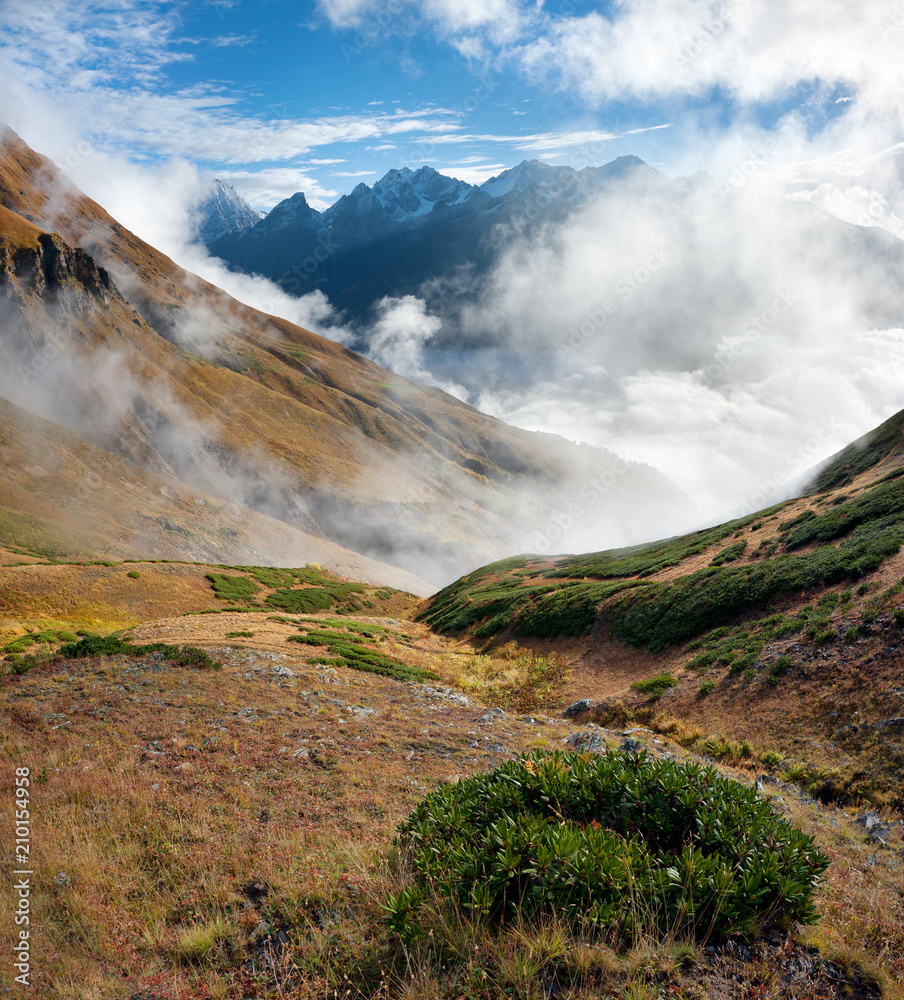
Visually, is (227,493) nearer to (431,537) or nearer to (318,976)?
(431,537)

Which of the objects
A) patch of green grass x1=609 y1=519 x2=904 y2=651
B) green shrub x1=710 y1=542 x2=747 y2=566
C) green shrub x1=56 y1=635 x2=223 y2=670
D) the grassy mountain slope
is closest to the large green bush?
the grassy mountain slope

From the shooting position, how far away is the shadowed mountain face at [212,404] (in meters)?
85.0

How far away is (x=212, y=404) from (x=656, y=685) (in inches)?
4566

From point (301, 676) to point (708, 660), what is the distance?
1586 centimetres

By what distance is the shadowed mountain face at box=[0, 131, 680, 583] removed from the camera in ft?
279

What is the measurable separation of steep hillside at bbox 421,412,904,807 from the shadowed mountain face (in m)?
67.8

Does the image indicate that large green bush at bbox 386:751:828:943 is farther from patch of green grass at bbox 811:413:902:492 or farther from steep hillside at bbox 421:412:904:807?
patch of green grass at bbox 811:413:902:492

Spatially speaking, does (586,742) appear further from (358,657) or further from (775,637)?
(358,657)

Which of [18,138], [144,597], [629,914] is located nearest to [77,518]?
[144,597]

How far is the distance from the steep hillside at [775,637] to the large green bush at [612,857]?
25.4ft

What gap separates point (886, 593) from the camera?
15711 mm

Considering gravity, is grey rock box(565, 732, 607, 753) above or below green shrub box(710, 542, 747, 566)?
below

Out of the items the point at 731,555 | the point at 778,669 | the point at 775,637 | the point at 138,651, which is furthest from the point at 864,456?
the point at 138,651

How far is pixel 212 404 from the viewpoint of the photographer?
112 meters
